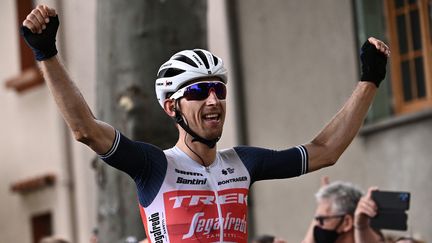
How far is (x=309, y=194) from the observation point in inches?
647

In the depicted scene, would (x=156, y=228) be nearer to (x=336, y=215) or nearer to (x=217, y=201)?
(x=217, y=201)

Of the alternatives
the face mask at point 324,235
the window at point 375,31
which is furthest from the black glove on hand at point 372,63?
the window at point 375,31

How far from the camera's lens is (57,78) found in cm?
627

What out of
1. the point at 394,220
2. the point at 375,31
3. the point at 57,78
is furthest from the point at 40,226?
the point at 57,78

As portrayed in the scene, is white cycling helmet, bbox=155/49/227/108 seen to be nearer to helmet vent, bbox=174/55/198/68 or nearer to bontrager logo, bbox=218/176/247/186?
helmet vent, bbox=174/55/198/68

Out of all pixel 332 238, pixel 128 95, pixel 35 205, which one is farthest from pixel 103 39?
pixel 35 205

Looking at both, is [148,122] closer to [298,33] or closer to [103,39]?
[103,39]

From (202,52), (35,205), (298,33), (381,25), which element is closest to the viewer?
(202,52)

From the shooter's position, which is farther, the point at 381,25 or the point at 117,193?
the point at 381,25

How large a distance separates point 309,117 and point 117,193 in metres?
4.96

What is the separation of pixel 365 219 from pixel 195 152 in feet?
7.76

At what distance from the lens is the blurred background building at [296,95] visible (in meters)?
15.0

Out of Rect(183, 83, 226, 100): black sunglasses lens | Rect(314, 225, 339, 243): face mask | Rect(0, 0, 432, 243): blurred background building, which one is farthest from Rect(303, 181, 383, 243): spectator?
Rect(0, 0, 432, 243): blurred background building

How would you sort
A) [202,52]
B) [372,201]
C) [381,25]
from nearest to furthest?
[202,52] → [372,201] → [381,25]
